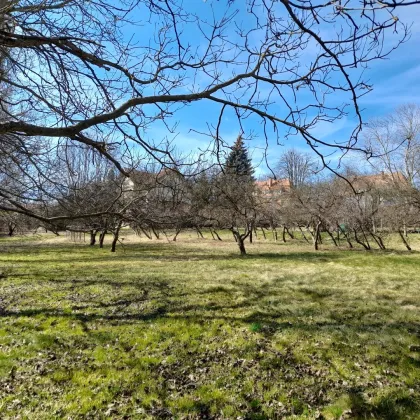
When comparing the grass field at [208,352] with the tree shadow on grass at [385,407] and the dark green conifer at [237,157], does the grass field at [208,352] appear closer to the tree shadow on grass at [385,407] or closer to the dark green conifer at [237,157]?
the tree shadow on grass at [385,407]

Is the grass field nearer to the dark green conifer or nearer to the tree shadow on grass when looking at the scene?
the tree shadow on grass

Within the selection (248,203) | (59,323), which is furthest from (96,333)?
(248,203)

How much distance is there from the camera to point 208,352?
16.2 feet

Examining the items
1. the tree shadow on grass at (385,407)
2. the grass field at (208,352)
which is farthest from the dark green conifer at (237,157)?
the tree shadow on grass at (385,407)

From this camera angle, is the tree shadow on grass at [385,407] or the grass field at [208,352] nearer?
the tree shadow on grass at [385,407]

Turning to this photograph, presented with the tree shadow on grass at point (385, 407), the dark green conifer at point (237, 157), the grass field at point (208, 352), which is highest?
the dark green conifer at point (237, 157)

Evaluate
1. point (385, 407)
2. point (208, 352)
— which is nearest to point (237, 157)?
point (208, 352)

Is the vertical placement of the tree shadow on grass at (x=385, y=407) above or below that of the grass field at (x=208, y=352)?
below

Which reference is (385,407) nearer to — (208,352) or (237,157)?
(208,352)

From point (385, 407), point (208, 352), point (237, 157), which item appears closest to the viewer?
point (385, 407)

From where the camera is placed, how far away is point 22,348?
493 cm

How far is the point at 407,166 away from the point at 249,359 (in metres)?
22.6

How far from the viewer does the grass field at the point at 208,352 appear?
11.8ft

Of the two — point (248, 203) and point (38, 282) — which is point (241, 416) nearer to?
point (38, 282)
